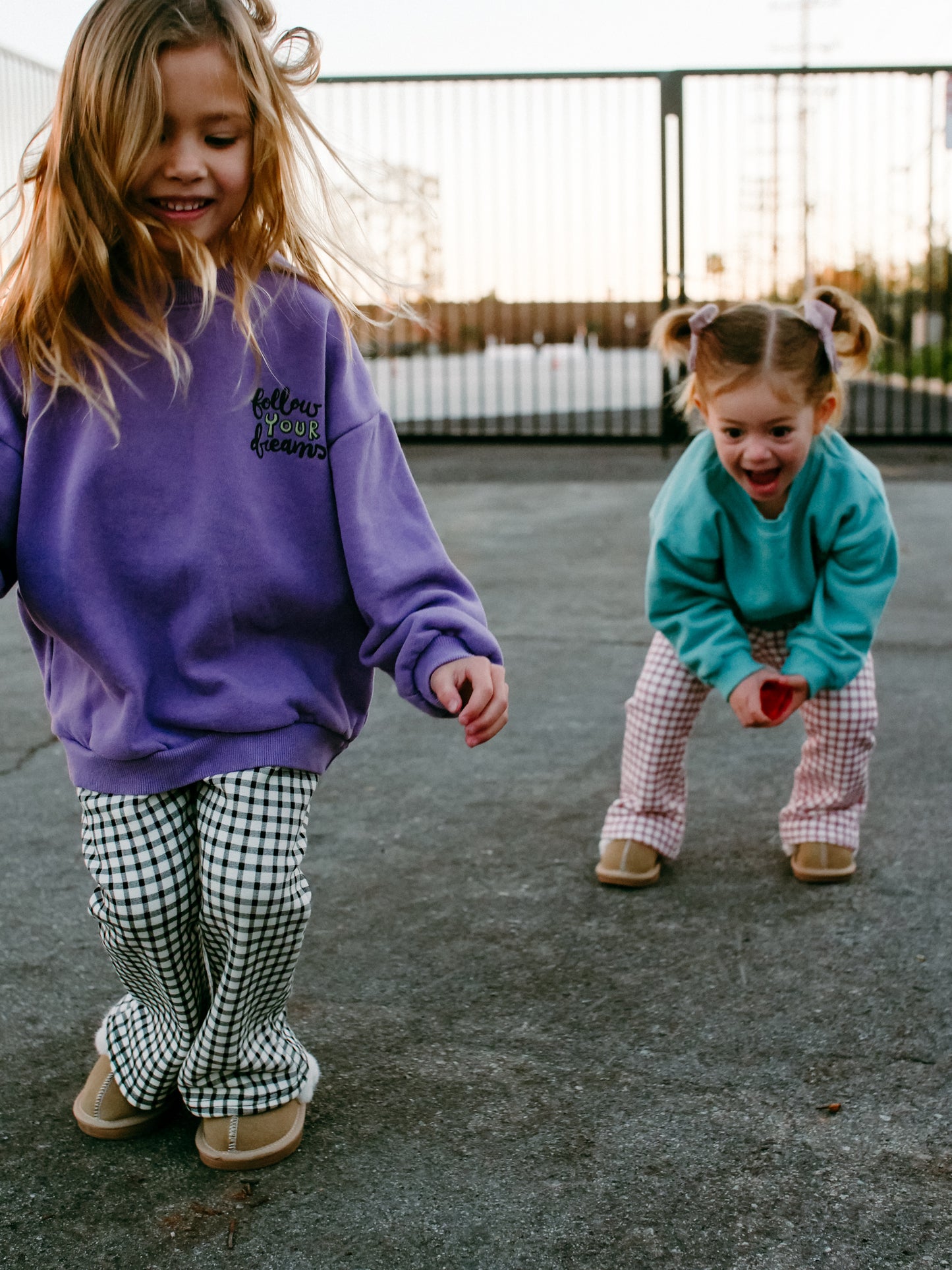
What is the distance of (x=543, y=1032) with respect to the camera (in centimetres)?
204

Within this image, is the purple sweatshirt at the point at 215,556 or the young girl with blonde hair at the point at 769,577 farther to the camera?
the young girl with blonde hair at the point at 769,577

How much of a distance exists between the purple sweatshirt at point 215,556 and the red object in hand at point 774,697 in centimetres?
83

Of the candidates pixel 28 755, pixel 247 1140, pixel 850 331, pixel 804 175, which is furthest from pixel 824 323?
pixel 804 175

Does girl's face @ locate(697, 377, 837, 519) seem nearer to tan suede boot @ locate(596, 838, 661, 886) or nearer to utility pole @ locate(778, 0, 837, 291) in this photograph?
tan suede boot @ locate(596, 838, 661, 886)

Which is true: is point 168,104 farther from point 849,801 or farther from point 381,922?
point 849,801

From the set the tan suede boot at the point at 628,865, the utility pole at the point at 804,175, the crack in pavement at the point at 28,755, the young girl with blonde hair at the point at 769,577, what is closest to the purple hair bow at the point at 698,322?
the young girl with blonde hair at the point at 769,577

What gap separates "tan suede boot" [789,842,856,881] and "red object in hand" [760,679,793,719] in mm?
363

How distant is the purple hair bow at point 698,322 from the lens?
251 centimetres

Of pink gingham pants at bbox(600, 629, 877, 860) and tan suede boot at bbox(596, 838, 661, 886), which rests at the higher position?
pink gingham pants at bbox(600, 629, 877, 860)

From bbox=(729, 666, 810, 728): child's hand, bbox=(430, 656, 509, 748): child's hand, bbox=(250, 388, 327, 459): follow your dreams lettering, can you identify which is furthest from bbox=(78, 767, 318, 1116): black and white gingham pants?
bbox=(729, 666, 810, 728): child's hand

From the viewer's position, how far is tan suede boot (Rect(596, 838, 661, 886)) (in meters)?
2.58

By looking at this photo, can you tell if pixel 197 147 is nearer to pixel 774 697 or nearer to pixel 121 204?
pixel 121 204

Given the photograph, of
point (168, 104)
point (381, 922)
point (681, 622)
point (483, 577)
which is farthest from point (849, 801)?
point (483, 577)

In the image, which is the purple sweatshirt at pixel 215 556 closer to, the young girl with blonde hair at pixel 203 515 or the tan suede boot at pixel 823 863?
the young girl with blonde hair at pixel 203 515
